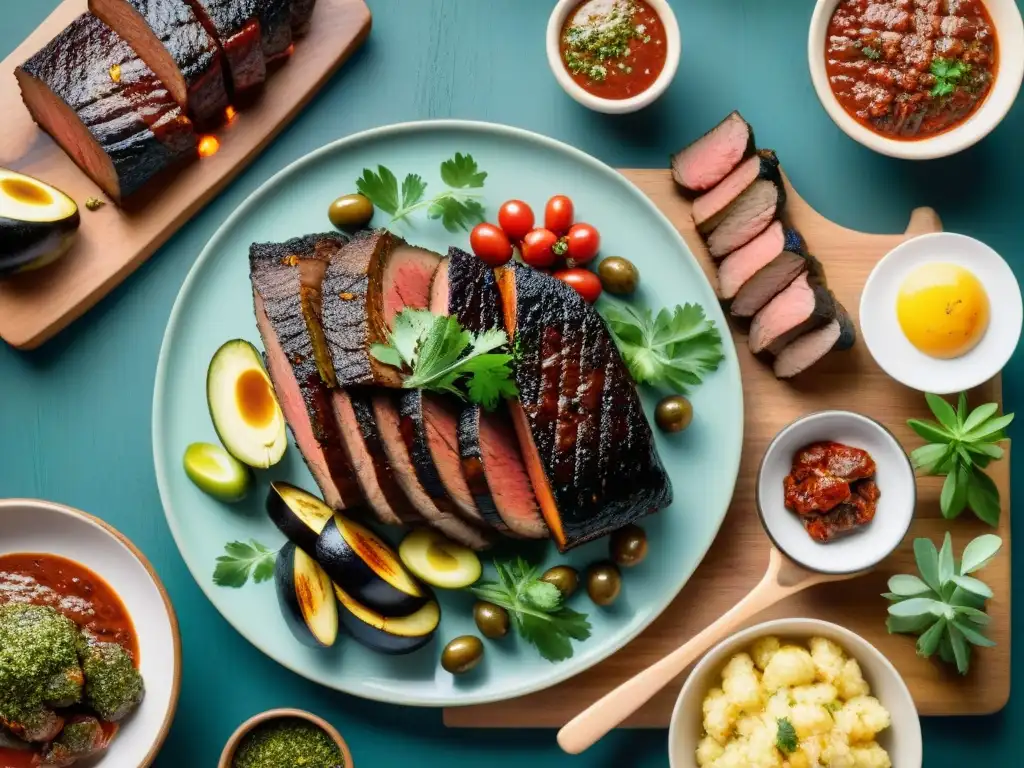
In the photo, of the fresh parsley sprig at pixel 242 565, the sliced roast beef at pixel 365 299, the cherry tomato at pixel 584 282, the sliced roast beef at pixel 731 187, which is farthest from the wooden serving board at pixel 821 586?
the sliced roast beef at pixel 365 299

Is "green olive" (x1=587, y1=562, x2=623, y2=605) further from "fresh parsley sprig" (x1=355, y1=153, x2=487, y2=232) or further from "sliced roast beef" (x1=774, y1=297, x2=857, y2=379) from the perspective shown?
"fresh parsley sprig" (x1=355, y1=153, x2=487, y2=232)

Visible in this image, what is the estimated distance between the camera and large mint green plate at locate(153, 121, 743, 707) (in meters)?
4.05

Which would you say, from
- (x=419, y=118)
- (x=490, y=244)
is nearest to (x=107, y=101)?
(x=419, y=118)

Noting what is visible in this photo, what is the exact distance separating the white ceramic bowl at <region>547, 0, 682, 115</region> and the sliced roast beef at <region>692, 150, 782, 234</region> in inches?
18.0

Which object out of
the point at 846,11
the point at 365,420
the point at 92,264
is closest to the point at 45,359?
the point at 92,264

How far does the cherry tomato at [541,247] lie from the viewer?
407 centimetres

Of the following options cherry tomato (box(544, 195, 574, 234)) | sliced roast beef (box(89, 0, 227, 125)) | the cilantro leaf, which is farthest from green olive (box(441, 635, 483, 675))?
sliced roast beef (box(89, 0, 227, 125))

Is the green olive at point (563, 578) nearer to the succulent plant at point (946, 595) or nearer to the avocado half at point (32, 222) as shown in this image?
the succulent plant at point (946, 595)

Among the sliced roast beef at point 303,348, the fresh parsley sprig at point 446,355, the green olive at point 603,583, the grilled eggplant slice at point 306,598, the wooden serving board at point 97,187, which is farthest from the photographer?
the wooden serving board at point 97,187

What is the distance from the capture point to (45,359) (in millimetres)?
4352

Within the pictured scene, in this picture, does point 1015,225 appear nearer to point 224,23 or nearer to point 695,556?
point 695,556

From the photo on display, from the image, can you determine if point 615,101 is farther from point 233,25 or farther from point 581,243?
point 233,25

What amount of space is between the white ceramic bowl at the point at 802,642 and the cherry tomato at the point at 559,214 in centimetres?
176

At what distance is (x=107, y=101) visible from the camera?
4047 millimetres
